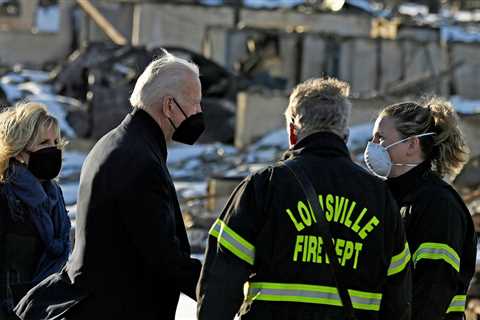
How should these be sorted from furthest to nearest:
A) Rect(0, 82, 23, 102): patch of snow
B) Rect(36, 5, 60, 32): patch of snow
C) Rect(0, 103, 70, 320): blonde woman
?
Rect(36, 5, 60, 32): patch of snow
Rect(0, 82, 23, 102): patch of snow
Rect(0, 103, 70, 320): blonde woman

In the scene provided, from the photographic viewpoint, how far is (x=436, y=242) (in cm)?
486

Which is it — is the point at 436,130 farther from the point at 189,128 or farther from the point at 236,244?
the point at 236,244

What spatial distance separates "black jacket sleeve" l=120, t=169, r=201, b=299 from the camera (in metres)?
4.52

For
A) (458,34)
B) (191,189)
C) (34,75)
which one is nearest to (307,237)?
(191,189)

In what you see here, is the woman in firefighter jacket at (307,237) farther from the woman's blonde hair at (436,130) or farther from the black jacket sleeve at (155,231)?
the woman's blonde hair at (436,130)

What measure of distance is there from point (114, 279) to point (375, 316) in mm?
1057

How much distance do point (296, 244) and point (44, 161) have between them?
1.73 m

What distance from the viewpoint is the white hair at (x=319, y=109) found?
427cm

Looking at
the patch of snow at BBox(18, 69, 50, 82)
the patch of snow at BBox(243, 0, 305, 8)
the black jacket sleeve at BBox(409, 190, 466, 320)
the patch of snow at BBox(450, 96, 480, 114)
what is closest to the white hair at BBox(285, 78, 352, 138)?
the black jacket sleeve at BBox(409, 190, 466, 320)

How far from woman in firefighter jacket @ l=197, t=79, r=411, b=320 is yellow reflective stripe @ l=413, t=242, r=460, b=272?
55 centimetres

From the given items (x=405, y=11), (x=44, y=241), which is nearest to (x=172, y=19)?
(x=405, y=11)

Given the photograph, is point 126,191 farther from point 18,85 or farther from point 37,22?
point 37,22

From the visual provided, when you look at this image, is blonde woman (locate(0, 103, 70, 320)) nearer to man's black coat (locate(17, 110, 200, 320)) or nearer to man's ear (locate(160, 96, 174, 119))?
man's black coat (locate(17, 110, 200, 320))

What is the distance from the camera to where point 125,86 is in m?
24.3
